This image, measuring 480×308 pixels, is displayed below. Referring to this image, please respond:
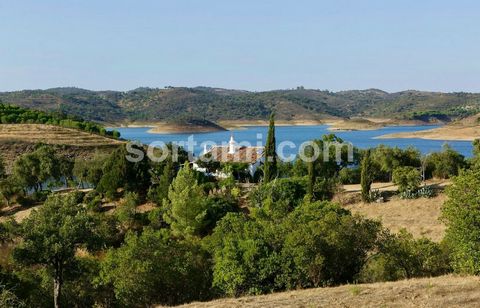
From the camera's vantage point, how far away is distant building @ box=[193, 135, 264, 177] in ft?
212

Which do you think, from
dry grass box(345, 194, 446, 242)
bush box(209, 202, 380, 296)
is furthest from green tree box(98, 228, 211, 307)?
dry grass box(345, 194, 446, 242)

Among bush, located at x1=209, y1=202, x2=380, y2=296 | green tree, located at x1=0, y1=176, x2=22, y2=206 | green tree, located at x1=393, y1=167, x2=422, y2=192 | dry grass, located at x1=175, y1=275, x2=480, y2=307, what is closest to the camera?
dry grass, located at x1=175, y1=275, x2=480, y2=307

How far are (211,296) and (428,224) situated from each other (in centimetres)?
1851

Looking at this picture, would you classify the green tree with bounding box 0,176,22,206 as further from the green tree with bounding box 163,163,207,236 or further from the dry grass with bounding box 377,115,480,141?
the dry grass with bounding box 377,115,480,141

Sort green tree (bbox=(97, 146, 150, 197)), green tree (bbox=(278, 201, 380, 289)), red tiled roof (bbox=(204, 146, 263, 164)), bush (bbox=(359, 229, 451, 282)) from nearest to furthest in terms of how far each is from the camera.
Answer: green tree (bbox=(278, 201, 380, 289)) < bush (bbox=(359, 229, 451, 282)) < green tree (bbox=(97, 146, 150, 197)) < red tiled roof (bbox=(204, 146, 263, 164))

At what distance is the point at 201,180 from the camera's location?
2100 inches

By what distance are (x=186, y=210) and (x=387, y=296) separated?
2503cm

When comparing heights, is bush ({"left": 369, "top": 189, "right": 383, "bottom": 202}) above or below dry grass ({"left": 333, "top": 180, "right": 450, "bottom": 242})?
above

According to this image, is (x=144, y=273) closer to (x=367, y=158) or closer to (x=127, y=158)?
(x=367, y=158)

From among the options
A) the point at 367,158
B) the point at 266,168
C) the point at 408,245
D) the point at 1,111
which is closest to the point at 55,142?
the point at 1,111

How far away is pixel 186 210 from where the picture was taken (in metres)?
40.2

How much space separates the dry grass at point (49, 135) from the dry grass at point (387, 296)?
282 feet

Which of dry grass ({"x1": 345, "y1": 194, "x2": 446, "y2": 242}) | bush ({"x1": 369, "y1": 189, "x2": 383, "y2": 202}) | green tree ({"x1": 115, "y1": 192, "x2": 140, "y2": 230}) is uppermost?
bush ({"x1": 369, "y1": 189, "x2": 383, "y2": 202})

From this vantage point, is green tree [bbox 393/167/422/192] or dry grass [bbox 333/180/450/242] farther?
green tree [bbox 393/167/422/192]
